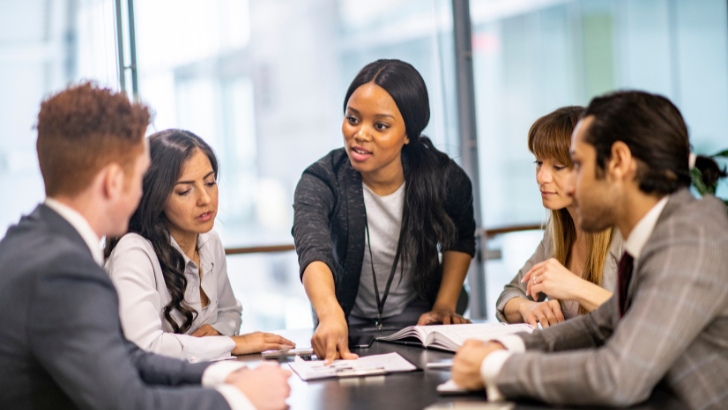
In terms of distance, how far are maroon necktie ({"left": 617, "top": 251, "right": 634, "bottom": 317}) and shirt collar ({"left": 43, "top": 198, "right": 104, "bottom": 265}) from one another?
3.23 feet

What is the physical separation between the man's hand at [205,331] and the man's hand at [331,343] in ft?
1.44

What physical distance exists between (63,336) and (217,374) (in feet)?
1.17

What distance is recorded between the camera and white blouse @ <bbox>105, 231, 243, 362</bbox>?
1.83 metres

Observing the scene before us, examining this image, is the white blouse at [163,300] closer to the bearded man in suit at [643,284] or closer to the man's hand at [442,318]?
the man's hand at [442,318]

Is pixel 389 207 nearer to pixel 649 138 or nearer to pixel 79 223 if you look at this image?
pixel 649 138

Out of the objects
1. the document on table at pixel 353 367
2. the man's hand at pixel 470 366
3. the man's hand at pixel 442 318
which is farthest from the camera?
the man's hand at pixel 442 318

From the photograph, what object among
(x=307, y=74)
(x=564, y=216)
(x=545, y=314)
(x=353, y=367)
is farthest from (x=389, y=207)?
(x=307, y=74)

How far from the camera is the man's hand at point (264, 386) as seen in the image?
1.35 m

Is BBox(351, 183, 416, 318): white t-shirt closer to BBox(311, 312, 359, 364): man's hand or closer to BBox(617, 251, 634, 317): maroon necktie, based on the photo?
BBox(311, 312, 359, 364): man's hand

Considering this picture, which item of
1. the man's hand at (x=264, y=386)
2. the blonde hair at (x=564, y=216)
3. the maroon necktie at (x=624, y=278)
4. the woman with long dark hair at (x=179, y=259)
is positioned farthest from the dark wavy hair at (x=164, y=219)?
the maroon necktie at (x=624, y=278)

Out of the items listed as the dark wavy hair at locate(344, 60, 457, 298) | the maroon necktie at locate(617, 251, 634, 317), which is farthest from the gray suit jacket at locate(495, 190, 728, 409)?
the dark wavy hair at locate(344, 60, 457, 298)

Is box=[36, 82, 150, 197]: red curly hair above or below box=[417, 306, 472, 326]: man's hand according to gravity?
above

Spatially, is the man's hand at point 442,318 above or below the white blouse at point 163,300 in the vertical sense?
below

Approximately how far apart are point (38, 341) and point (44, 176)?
315 millimetres
